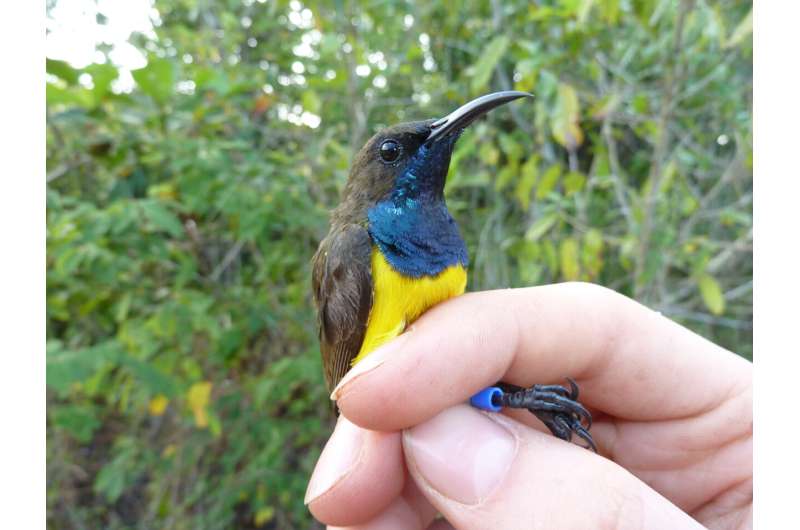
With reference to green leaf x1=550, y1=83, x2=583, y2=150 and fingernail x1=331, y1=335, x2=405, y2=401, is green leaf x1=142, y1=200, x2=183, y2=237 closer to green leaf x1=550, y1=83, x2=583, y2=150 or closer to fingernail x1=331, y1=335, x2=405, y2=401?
fingernail x1=331, y1=335, x2=405, y2=401

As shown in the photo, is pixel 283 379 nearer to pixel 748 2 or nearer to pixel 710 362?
pixel 710 362

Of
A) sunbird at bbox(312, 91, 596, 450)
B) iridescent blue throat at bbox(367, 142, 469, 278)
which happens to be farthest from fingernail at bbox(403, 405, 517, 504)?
iridescent blue throat at bbox(367, 142, 469, 278)

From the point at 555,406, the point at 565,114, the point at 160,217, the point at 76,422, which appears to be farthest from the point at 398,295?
the point at 76,422

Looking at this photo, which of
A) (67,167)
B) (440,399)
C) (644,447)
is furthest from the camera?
(67,167)

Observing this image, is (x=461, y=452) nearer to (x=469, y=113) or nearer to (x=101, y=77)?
(x=469, y=113)

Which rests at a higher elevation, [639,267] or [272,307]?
[639,267]

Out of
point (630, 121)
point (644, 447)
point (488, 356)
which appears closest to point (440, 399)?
point (488, 356)
